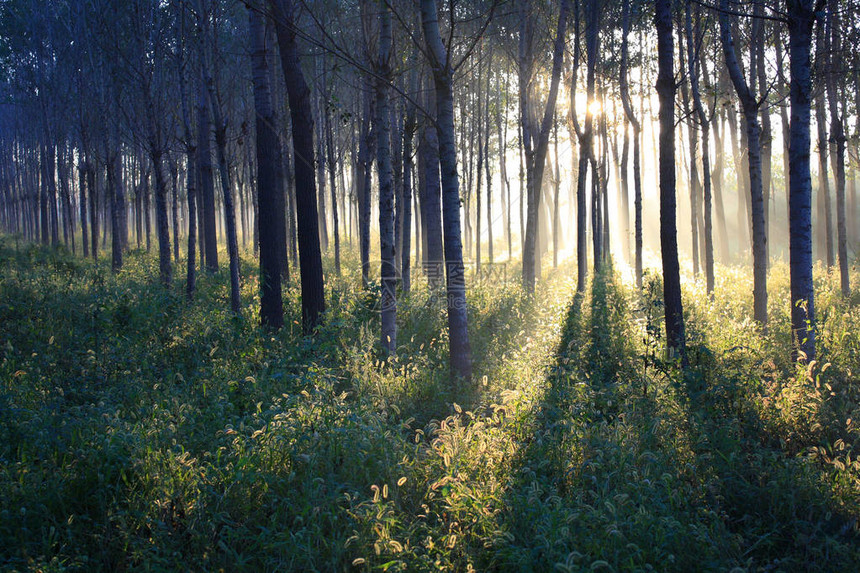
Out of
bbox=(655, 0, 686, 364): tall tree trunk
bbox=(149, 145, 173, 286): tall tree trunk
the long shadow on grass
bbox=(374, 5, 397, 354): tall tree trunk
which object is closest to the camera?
the long shadow on grass

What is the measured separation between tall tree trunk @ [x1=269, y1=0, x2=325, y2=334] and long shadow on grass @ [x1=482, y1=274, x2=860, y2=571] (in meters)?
4.84

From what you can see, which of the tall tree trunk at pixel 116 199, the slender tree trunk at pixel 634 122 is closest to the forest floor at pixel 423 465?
the slender tree trunk at pixel 634 122

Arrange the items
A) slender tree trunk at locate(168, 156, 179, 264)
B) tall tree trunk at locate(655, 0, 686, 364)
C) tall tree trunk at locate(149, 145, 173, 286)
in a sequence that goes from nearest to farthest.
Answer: tall tree trunk at locate(655, 0, 686, 364), tall tree trunk at locate(149, 145, 173, 286), slender tree trunk at locate(168, 156, 179, 264)

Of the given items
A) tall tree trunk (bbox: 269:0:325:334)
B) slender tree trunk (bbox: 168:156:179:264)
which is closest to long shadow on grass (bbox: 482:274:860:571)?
tall tree trunk (bbox: 269:0:325:334)

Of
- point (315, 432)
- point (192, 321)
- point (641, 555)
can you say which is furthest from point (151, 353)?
point (641, 555)

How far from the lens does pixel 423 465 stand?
417cm

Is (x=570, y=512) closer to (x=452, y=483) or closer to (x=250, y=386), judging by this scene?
(x=452, y=483)

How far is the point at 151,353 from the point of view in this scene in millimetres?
7277

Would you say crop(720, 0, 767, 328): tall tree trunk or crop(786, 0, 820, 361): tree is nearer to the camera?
crop(786, 0, 820, 361): tree

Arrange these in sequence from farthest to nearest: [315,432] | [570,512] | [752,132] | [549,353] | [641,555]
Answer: [752,132] < [549,353] < [315,432] < [570,512] < [641,555]

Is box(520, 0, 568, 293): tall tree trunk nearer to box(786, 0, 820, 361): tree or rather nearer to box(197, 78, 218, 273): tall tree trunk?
box(786, 0, 820, 361): tree

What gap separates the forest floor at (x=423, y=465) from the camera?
3.24 m

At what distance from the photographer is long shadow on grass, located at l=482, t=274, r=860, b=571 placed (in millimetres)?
3162

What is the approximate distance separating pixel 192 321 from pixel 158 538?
574 cm
